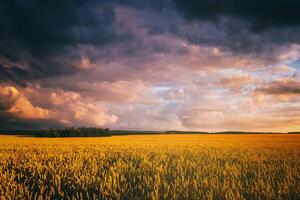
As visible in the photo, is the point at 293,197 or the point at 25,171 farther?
the point at 25,171

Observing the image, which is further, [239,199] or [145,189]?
[145,189]

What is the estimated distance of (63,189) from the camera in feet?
17.2

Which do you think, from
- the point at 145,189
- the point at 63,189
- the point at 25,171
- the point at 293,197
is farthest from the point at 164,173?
the point at 25,171

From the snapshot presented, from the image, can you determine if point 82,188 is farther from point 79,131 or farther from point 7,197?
point 79,131

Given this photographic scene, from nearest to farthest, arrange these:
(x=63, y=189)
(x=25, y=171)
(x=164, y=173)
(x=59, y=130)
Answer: (x=63, y=189) < (x=164, y=173) < (x=25, y=171) < (x=59, y=130)

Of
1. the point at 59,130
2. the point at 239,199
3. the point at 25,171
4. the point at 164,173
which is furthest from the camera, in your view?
the point at 59,130

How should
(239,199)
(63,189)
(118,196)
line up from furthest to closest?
(63,189)
(118,196)
(239,199)

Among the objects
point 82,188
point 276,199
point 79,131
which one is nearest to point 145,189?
point 82,188

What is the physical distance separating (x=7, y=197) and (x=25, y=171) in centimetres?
280

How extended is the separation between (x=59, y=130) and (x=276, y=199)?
247 feet

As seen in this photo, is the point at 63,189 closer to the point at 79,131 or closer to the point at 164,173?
the point at 164,173

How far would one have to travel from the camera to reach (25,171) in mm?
7059

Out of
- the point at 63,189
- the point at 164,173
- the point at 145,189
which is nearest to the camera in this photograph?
the point at 145,189

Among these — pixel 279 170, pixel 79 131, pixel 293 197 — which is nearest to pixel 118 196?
pixel 293 197
